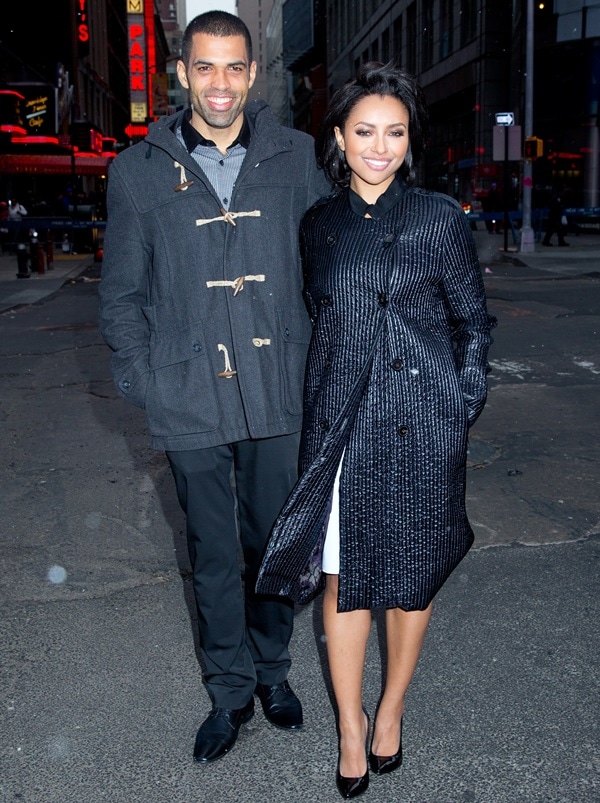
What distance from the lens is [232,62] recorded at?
9.20 ft

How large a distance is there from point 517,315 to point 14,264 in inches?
678

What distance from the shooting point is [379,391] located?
266 cm

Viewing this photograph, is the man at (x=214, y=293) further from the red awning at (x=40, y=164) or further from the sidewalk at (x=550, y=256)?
the red awning at (x=40, y=164)

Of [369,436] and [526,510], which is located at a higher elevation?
[369,436]

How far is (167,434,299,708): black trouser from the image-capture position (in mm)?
2986

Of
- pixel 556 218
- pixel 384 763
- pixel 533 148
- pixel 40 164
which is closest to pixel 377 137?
pixel 384 763

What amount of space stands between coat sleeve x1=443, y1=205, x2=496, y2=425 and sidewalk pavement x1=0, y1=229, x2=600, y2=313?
1365 centimetres

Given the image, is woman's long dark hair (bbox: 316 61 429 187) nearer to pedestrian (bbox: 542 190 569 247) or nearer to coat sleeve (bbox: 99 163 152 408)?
coat sleeve (bbox: 99 163 152 408)

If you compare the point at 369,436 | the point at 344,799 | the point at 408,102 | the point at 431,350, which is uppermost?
the point at 408,102

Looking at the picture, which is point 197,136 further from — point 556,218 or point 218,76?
point 556,218

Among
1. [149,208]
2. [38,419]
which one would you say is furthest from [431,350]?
[38,419]

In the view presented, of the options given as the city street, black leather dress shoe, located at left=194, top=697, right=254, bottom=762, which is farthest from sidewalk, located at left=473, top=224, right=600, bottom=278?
black leather dress shoe, located at left=194, top=697, right=254, bottom=762

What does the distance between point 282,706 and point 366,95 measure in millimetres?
2017

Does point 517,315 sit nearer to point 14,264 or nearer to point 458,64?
point 14,264
